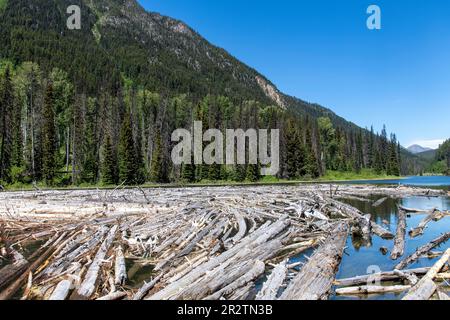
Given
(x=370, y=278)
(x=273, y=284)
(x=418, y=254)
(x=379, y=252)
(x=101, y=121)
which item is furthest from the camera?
(x=101, y=121)

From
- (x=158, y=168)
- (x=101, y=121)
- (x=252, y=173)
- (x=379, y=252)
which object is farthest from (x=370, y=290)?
(x=101, y=121)

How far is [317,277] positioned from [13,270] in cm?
861

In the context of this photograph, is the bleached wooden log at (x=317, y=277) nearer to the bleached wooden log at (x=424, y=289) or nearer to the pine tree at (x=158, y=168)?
the bleached wooden log at (x=424, y=289)

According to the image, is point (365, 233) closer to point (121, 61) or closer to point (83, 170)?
point (83, 170)

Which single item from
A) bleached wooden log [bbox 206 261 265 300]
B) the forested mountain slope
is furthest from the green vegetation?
bleached wooden log [bbox 206 261 265 300]

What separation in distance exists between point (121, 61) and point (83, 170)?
119 m

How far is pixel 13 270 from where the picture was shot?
990 cm

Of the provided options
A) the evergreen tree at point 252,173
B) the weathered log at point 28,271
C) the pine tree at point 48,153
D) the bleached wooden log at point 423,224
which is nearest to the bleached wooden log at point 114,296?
the weathered log at point 28,271

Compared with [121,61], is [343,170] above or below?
below

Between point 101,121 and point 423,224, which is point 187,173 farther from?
point 423,224

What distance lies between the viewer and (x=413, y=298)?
7.43 m

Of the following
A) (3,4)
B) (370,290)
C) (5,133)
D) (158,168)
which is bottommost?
(370,290)

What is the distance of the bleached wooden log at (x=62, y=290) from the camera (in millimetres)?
7590
